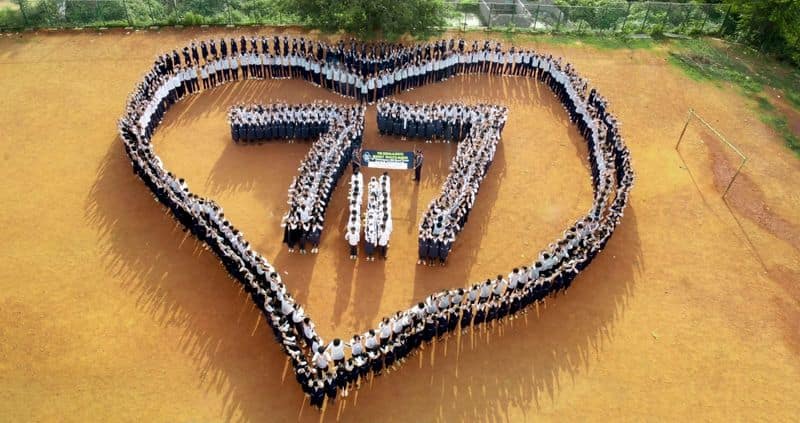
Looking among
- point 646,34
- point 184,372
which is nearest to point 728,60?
point 646,34

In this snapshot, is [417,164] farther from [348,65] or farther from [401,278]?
[348,65]

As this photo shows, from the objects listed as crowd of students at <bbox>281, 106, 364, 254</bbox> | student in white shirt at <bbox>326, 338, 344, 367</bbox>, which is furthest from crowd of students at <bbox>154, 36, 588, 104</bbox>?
student in white shirt at <bbox>326, 338, 344, 367</bbox>

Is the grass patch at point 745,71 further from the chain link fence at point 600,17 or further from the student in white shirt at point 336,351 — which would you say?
the student in white shirt at point 336,351

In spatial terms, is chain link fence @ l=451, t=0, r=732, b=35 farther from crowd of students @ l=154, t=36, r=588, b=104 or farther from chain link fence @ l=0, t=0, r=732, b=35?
crowd of students @ l=154, t=36, r=588, b=104

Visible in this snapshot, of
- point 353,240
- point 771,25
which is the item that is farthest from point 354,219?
point 771,25

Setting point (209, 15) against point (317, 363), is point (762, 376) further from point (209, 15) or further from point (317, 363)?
point (209, 15)
